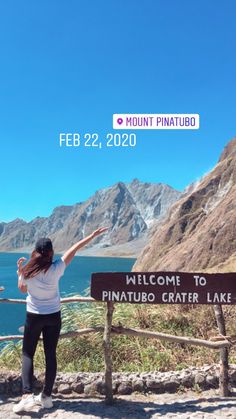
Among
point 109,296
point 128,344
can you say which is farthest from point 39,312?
point 128,344

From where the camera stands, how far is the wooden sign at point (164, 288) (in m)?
6.20

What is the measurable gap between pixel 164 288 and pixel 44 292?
162 cm

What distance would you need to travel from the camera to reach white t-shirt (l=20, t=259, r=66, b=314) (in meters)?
5.70

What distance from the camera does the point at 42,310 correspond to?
568cm

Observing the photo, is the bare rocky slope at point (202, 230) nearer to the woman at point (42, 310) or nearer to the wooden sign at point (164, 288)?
the wooden sign at point (164, 288)

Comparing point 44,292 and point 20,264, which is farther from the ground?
point 20,264

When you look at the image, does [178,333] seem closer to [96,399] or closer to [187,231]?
[96,399]

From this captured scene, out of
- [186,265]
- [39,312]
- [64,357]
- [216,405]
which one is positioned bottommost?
[216,405]

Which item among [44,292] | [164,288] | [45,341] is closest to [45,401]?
[45,341]

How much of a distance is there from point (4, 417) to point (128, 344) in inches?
115

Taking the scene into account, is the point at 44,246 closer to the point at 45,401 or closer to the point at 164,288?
the point at 164,288

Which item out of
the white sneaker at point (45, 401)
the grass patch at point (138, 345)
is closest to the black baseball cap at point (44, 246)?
the white sneaker at point (45, 401)

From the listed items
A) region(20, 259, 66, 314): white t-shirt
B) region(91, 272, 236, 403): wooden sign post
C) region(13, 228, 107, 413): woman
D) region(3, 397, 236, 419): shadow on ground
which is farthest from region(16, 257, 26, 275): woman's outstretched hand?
region(3, 397, 236, 419): shadow on ground

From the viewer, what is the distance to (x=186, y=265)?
241 feet
